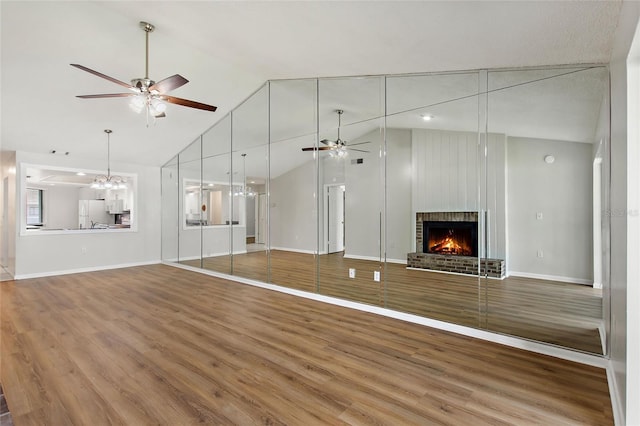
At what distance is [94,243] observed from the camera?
739 cm

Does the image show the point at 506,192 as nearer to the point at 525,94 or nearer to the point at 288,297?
the point at 525,94

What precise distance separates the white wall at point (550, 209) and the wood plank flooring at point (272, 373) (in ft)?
2.92

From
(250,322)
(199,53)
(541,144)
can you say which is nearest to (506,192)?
(541,144)

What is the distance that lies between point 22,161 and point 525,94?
29.2 ft

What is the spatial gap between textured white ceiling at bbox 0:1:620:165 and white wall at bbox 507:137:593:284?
844mm

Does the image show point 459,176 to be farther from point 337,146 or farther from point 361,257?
point 337,146

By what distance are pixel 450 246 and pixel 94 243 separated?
7.81 metres

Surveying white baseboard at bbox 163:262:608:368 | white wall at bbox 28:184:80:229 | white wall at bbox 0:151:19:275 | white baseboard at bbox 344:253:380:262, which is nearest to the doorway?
white baseboard at bbox 344:253:380:262

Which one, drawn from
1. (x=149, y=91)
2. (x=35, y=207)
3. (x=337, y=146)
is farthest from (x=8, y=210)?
(x=337, y=146)

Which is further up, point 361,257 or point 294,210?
point 294,210

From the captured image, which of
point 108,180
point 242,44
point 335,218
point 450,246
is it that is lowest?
point 450,246

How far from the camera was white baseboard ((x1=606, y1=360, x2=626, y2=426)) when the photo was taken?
1.82 meters

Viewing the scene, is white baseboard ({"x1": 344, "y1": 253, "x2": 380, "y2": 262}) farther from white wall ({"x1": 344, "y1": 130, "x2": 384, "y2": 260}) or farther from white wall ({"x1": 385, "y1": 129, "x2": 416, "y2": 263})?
white wall ({"x1": 385, "y1": 129, "x2": 416, "y2": 263})

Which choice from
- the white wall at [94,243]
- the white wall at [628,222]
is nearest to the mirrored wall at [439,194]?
the white wall at [628,222]
